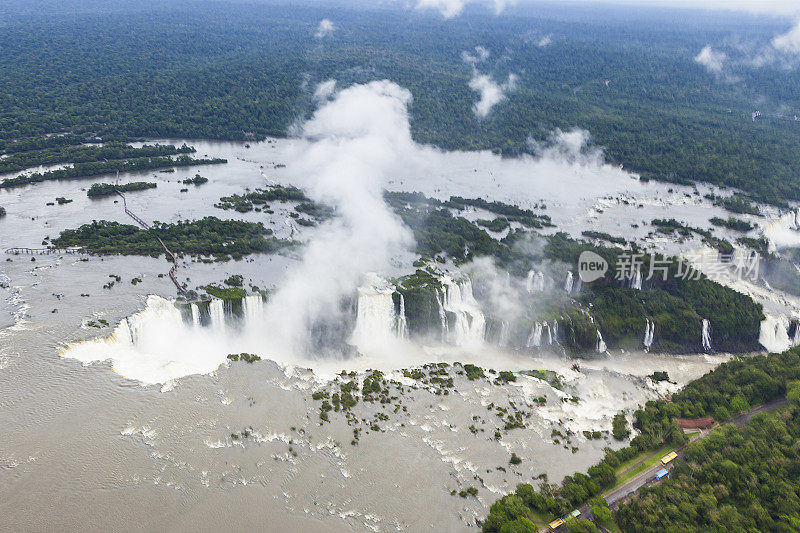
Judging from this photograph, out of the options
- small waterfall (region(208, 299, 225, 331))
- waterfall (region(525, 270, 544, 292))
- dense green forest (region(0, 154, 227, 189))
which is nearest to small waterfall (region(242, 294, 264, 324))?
small waterfall (region(208, 299, 225, 331))

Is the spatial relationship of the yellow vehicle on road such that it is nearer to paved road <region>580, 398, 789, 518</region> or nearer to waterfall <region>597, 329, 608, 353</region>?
paved road <region>580, 398, 789, 518</region>

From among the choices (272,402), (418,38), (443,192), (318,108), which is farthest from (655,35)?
(272,402)

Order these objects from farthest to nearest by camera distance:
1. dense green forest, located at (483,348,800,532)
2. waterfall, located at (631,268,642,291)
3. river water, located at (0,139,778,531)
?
waterfall, located at (631,268,642,291), dense green forest, located at (483,348,800,532), river water, located at (0,139,778,531)

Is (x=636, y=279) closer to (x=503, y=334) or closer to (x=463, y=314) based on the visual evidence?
(x=503, y=334)

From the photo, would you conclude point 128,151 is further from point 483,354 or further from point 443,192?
point 483,354

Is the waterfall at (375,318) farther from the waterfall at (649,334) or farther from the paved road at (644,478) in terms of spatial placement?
the waterfall at (649,334)

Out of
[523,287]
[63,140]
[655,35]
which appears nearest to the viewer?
[523,287]

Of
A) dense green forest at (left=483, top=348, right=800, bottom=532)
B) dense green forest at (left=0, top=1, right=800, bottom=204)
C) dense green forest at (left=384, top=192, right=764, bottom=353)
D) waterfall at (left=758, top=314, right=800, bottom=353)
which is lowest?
waterfall at (left=758, top=314, right=800, bottom=353)
